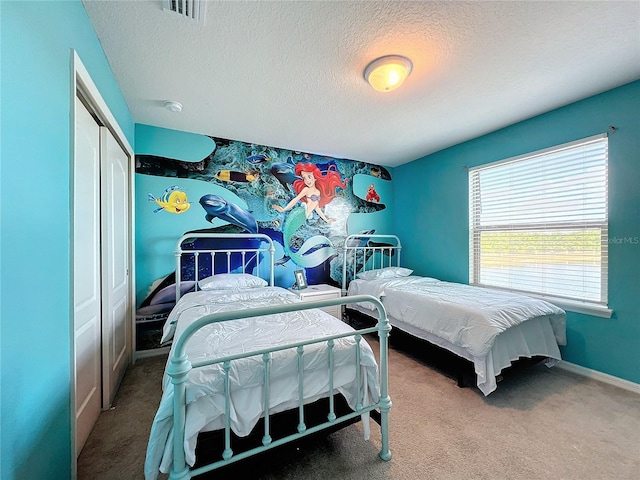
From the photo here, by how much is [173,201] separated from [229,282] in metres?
1.13

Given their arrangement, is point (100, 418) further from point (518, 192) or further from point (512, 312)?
point (518, 192)

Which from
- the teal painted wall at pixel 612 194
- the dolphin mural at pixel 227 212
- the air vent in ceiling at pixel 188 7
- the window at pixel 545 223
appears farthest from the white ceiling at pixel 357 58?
the dolphin mural at pixel 227 212

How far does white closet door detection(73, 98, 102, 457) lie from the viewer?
1.40 metres

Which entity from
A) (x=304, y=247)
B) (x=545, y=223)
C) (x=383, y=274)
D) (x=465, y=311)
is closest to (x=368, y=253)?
(x=383, y=274)

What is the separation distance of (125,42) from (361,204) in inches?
125

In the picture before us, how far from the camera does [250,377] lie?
1143mm

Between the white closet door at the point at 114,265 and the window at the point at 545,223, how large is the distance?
375 centimetres

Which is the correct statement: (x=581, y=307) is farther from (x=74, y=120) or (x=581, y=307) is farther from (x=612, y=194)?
(x=74, y=120)

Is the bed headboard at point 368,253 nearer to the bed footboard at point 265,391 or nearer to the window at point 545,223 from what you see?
the window at point 545,223

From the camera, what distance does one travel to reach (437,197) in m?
3.61

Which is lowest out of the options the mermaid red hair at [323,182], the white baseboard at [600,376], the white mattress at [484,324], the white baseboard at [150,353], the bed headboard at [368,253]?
the white baseboard at [150,353]

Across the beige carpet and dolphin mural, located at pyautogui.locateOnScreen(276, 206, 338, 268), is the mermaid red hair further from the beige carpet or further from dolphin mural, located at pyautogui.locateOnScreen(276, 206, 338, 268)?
the beige carpet

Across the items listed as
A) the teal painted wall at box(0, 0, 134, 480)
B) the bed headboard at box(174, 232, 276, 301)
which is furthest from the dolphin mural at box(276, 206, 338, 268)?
the teal painted wall at box(0, 0, 134, 480)

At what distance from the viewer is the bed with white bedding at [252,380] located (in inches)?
38.2
